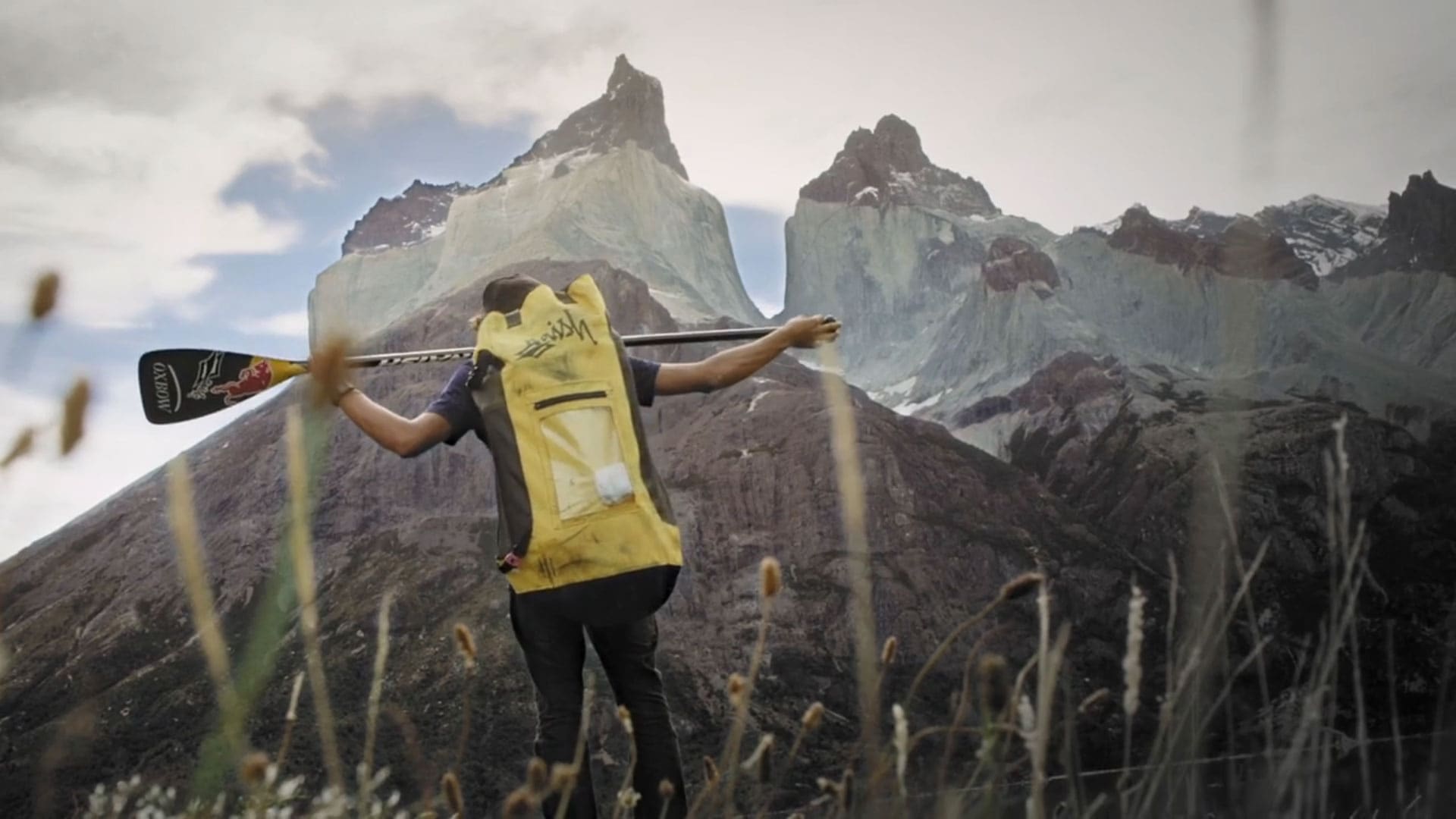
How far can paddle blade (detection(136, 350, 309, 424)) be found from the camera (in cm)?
465

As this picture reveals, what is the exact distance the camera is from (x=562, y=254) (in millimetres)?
95438

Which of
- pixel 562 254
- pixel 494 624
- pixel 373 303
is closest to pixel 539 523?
pixel 494 624

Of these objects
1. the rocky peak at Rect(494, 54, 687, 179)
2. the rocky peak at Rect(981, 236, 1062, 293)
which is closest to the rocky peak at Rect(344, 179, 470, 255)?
the rocky peak at Rect(494, 54, 687, 179)

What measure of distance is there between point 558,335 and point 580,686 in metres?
0.96

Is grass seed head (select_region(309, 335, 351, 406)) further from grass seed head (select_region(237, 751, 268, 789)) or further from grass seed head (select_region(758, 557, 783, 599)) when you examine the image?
grass seed head (select_region(758, 557, 783, 599))

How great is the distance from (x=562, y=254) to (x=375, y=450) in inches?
732

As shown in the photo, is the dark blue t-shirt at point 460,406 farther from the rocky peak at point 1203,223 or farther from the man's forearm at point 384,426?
the rocky peak at point 1203,223

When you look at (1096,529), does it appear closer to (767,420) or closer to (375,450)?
(767,420)

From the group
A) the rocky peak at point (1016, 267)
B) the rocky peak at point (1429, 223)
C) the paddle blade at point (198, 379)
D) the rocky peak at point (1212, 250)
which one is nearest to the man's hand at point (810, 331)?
the paddle blade at point (198, 379)

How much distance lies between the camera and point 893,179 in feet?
344

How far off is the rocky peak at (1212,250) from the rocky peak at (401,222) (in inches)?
2015

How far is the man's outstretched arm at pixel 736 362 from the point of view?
407 cm

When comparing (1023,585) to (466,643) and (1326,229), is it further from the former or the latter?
(1326,229)

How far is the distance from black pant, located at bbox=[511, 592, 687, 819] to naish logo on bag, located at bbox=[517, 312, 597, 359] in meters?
0.66
